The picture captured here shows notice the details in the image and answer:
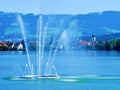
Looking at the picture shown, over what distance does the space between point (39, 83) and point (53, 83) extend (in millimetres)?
878

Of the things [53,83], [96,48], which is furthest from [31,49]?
[53,83]

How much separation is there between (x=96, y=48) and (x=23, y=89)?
11483 cm

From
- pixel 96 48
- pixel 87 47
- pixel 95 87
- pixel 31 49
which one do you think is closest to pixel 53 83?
pixel 95 87

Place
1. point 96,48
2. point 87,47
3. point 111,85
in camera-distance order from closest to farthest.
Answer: point 111,85 < point 96,48 < point 87,47

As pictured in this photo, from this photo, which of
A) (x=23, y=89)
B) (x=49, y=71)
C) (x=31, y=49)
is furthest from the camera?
(x=31, y=49)

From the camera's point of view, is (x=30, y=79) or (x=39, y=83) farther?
(x=30, y=79)

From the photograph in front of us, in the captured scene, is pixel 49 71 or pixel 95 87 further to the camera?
pixel 49 71

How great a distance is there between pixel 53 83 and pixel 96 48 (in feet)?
367

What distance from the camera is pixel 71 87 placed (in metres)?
29.3

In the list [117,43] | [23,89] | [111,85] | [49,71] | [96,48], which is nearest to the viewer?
[23,89]

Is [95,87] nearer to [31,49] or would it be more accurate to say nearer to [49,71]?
[49,71]

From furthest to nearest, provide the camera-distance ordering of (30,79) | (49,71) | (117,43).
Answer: (117,43), (49,71), (30,79)

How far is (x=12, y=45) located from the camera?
137750 millimetres

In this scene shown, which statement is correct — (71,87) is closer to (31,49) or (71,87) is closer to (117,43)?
(117,43)
